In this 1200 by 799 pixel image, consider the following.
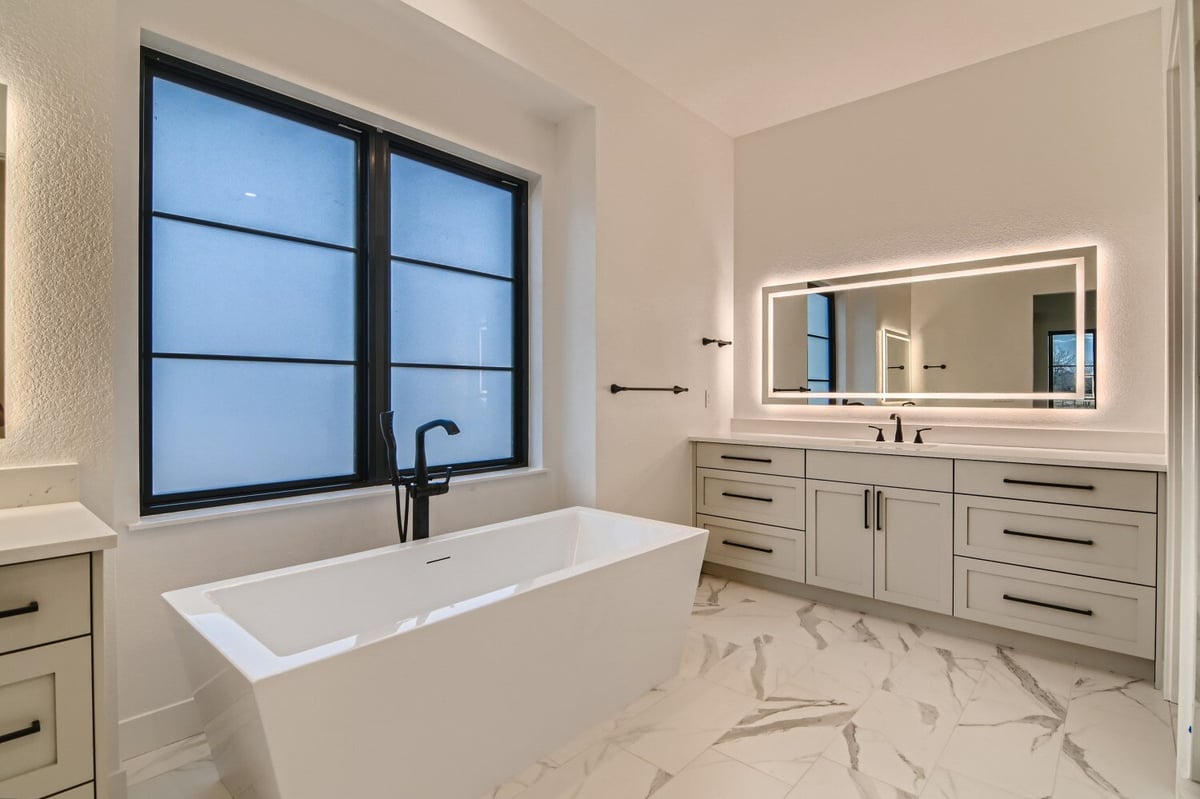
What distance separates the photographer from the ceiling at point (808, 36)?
8.58 ft

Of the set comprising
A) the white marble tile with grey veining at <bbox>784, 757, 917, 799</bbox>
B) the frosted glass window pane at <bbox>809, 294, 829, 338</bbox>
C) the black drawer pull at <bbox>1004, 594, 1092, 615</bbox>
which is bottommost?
the white marble tile with grey veining at <bbox>784, 757, 917, 799</bbox>

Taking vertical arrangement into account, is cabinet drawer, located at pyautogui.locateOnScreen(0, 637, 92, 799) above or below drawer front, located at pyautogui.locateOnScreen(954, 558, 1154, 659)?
above

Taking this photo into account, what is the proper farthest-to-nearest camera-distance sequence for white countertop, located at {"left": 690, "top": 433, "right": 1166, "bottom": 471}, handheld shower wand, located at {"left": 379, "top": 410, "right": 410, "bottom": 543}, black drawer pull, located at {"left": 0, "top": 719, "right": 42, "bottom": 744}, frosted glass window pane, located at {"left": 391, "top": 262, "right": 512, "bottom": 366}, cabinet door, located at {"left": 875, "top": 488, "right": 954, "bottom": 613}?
cabinet door, located at {"left": 875, "top": 488, "right": 954, "bottom": 613} → frosted glass window pane, located at {"left": 391, "top": 262, "right": 512, "bottom": 366} → white countertop, located at {"left": 690, "top": 433, "right": 1166, "bottom": 471} → handheld shower wand, located at {"left": 379, "top": 410, "right": 410, "bottom": 543} → black drawer pull, located at {"left": 0, "top": 719, "right": 42, "bottom": 744}

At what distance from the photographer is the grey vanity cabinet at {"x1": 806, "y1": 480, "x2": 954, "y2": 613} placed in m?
2.71

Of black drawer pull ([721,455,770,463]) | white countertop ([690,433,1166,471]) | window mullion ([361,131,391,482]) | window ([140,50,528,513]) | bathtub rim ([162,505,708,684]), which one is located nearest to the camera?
bathtub rim ([162,505,708,684])

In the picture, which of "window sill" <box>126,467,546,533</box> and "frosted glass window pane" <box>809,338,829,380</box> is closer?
"window sill" <box>126,467,546,533</box>

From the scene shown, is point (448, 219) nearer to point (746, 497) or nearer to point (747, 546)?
point (746, 497)

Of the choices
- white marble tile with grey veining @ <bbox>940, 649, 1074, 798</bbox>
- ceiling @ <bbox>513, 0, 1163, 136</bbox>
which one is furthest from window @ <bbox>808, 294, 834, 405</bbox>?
white marble tile with grey veining @ <bbox>940, 649, 1074, 798</bbox>

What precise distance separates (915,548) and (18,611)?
9.93ft

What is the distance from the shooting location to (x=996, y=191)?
9.94 ft

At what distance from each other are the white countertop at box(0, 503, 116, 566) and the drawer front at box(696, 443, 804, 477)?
2759mm

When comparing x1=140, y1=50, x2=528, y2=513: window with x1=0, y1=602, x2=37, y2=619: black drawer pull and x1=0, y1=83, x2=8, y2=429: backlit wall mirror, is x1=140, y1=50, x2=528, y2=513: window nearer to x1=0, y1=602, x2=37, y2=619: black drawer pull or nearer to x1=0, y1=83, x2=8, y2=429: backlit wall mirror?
x1=0, y1=83, x2=8, y2=429: backlit wall mirror

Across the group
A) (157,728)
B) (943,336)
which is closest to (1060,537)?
(943,336)

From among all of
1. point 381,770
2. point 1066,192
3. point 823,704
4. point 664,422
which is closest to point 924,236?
point 1066,192
